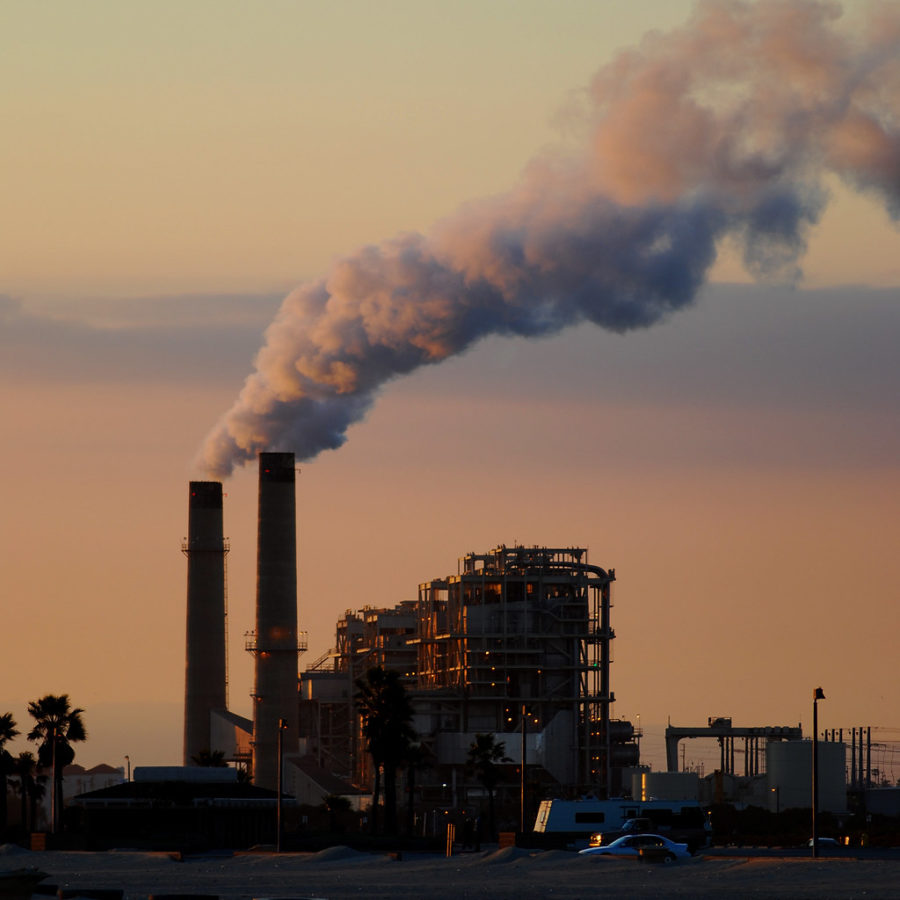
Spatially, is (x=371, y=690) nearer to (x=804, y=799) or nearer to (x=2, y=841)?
(x=2, y=841)

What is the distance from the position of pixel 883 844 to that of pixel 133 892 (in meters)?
38.9

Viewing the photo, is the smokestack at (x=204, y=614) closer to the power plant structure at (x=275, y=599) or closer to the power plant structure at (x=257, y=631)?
the power plant structure at (x=257, y=631)

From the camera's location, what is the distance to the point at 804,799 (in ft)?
431

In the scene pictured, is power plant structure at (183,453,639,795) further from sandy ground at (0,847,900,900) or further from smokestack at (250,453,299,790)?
sandy ground at (0,847,900,900)

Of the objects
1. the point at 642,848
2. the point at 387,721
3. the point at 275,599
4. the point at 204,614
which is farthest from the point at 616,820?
the point at 204,614

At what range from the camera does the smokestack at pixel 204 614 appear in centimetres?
13625

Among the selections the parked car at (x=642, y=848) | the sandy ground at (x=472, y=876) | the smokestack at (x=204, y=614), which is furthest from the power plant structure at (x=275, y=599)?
the parked car at (x=642, y=848)

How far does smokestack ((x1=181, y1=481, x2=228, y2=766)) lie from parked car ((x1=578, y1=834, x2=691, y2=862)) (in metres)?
61.2

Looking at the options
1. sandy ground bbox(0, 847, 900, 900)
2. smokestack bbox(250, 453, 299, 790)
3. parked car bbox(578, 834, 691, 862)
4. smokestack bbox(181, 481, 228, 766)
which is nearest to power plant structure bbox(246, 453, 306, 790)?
smokestack bbox(250, 453, 299, 790)

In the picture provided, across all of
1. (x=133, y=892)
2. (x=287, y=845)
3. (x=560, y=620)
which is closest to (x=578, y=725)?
(x=560, y=620)

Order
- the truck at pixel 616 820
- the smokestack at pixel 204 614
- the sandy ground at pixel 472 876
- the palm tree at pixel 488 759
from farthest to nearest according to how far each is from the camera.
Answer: the smokestack at pixel 204 614
the palm tree at pixel 488 759
the truck at pixel 616 820
the sandy ground at pixel 472 876

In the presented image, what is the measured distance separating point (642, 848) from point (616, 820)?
13.8 m

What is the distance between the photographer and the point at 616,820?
290 ft

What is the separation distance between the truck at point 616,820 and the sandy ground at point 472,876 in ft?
21.4
